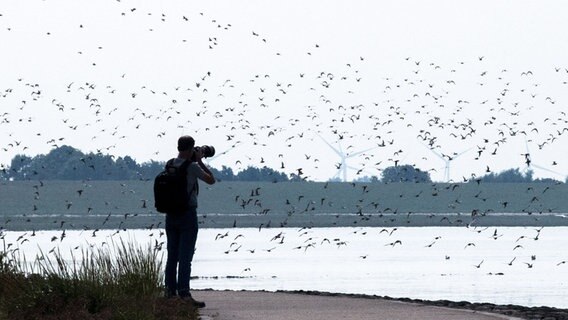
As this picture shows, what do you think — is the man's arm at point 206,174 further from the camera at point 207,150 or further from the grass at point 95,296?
the grass at point 95,296

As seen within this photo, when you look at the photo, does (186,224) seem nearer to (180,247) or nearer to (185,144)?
(180,247)

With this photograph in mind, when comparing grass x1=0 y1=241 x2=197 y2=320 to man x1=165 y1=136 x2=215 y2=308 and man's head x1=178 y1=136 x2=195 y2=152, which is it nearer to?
man x1=165 y1=136 x2=215 y2=308

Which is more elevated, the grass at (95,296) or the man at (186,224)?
the man at (186,224)

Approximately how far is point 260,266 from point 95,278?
27101 mm

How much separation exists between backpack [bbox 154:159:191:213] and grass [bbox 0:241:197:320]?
3.74ft

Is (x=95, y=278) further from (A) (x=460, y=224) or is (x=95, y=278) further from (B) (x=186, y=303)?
(A) (x=460, y=224)

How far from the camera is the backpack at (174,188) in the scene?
2380 centimetres

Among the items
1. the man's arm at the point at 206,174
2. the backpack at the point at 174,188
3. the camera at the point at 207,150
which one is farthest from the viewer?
the camera at the point at 207,150

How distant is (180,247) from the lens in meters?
24.1

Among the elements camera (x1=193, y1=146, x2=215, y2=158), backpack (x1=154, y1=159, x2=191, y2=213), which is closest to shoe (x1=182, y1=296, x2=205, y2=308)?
backpack (x1=154, y1=159, x2=191, y2=213)

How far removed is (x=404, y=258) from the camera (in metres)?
56.2

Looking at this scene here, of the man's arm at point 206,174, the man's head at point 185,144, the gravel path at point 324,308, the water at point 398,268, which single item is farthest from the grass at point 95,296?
the man's head at point 185,144

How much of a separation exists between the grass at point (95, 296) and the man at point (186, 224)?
38 cm

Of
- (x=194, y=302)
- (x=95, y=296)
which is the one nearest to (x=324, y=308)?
(x=194, y=302)
